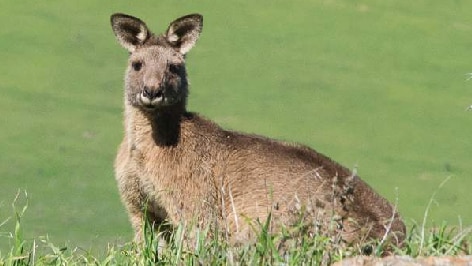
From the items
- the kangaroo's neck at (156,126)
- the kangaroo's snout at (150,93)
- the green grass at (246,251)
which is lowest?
the green grass at (246,251)

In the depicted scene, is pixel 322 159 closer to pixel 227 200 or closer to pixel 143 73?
pixel 227 200

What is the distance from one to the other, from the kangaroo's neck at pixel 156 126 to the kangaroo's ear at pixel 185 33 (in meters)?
0.35

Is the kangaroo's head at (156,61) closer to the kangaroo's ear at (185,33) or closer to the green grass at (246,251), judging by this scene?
the kangaroo's ear at (185,33)

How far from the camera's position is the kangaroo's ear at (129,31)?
7.27 metres

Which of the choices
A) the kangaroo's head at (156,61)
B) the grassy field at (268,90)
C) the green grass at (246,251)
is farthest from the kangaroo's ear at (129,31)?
the grassy field at (268,90)

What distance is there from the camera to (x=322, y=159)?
6855 millimetres

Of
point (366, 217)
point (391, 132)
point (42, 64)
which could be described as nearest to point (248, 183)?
point (366, 217)

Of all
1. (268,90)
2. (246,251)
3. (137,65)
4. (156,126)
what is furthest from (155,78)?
(268,90)

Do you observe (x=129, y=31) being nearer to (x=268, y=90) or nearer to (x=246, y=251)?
(x=246, y=251)

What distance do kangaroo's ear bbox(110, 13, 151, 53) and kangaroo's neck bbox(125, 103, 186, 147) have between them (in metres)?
0.37

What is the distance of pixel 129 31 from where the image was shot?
288 inches

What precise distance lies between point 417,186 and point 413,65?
2.51 metres

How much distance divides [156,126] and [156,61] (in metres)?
0.36

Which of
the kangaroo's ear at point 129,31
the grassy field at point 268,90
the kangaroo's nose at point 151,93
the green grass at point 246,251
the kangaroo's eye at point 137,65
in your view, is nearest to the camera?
the green grass at point 246,251
